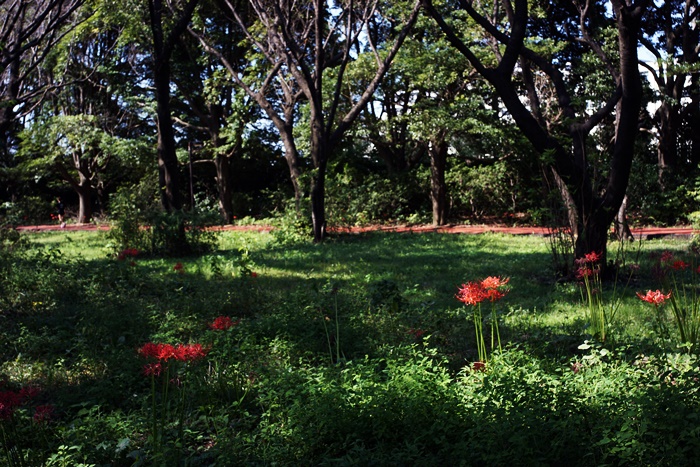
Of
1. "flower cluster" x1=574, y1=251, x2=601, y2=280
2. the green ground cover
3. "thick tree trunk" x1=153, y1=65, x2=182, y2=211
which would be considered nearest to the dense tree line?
"thick tree trunk" x1=153, y1=65, x2=182, y2=211

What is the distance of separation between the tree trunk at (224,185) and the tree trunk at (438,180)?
311 inches

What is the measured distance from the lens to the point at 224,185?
2203 cm

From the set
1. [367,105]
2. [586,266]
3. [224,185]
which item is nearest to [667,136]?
[367,105]

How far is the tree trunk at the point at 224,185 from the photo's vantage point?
21795 mm

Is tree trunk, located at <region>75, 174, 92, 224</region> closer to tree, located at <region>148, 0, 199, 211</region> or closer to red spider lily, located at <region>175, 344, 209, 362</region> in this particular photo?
tree, located at <region>148, 0, 199, 211</region>

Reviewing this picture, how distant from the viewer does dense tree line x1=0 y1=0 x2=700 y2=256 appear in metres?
8.42

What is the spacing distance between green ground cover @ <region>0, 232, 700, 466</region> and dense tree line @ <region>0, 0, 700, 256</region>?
310cm

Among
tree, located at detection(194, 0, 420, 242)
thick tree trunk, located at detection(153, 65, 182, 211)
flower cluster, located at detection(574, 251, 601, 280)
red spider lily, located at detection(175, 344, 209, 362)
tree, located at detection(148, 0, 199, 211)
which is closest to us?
red spider lily, located at detection(175, 344, 209, 362)

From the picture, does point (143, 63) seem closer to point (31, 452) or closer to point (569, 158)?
point (569, 158)

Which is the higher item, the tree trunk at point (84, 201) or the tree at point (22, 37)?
the tree at point (22, 37)

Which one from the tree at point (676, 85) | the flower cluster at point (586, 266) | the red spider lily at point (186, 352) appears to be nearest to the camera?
the red spider lily at point (186, 352)

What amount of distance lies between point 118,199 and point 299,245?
352 centimetres

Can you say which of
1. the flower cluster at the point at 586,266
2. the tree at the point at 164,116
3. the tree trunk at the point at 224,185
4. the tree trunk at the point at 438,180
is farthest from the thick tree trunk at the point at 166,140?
the tree trunk at the point at 224,185

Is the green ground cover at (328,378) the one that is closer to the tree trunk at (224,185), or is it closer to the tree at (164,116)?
the tree at (164,116)
